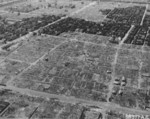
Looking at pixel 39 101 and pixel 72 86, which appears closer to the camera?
pixel 39 101

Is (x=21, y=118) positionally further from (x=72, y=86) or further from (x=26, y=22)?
(x=26, y=22)

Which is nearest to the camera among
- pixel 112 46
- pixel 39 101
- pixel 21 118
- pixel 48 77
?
pixel 21 118

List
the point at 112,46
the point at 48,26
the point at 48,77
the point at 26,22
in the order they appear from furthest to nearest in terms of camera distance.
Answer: the point at 26,22 → the point at 48,26 → the point at 112,46 → the point at 48,77

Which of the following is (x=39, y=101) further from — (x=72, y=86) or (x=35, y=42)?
(x=35, y=42)

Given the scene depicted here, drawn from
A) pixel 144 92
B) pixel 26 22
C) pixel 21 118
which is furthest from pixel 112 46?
pixel 26 22

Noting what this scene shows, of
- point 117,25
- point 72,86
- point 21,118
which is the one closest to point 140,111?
point 72,86

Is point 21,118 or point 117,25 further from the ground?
point 117,25
